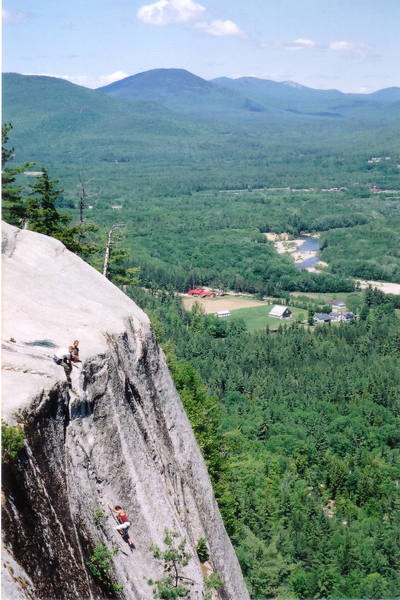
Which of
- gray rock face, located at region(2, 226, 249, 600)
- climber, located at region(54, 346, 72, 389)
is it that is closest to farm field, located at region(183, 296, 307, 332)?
gray rock face, located at region(2, 226, 249, 600)

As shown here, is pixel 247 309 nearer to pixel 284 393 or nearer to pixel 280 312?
pixel 280 312

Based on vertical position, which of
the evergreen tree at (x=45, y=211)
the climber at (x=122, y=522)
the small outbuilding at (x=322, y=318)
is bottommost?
the small outbuilding at (x=322, y=318)

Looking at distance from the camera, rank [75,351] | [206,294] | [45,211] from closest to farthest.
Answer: [75,351] → [45,211] → [206,294]

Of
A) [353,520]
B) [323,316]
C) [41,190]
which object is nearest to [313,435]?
[353,520]

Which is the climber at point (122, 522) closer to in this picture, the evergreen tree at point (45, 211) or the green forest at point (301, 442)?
the green forest at point (301, 442)

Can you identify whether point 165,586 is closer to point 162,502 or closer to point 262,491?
point 162,502

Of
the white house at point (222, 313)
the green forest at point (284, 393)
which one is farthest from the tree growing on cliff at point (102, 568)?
the white house at point (222, 313)

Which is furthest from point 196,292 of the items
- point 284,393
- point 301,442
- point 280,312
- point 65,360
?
point 65,360
